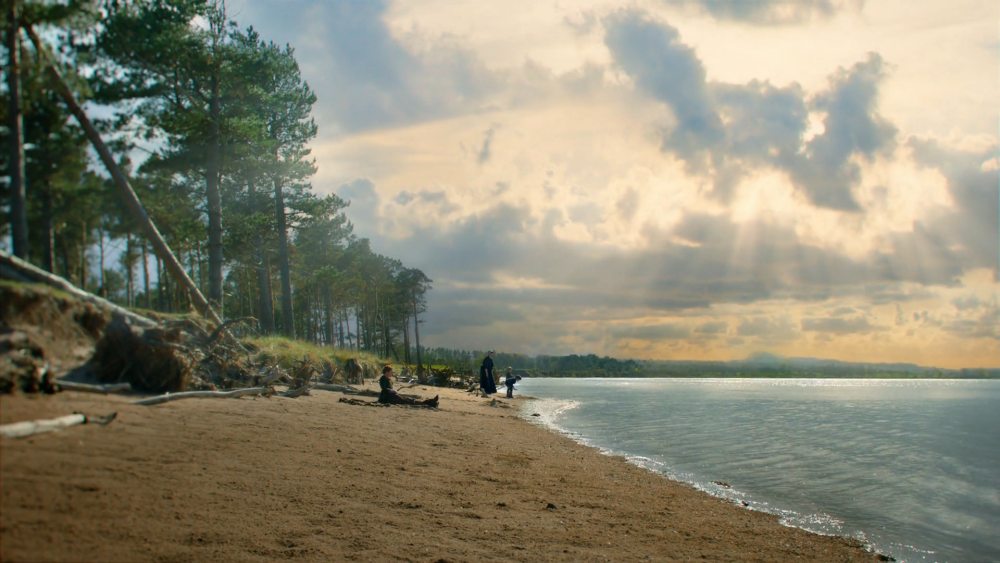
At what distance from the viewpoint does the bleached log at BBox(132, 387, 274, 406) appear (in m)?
9.20

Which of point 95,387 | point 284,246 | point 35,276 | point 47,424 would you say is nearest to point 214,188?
point 284,246

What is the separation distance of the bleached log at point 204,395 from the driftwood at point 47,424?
Answer: 1.58 metres

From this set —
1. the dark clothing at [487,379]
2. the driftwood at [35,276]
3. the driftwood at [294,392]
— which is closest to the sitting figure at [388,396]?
the driftwood at [294,392]

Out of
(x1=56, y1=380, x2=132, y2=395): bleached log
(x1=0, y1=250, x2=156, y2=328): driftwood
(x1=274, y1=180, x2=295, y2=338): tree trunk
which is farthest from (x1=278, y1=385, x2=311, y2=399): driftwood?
(x1=274, y1=180, x2=295, y2=338): tree trunk

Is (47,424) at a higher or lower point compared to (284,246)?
lower

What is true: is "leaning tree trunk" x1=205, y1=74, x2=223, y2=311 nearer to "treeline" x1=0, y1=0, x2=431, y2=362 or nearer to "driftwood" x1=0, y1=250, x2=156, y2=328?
"treeline" x1=0, y1=0, x2=431, y2=362

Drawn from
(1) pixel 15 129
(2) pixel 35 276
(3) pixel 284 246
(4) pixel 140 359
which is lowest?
(4) pixel 140 359

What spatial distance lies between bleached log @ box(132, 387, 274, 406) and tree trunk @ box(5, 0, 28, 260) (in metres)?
5.97

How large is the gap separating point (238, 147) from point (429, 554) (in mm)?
22234

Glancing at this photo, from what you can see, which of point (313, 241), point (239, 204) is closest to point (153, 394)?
point (239, 204)

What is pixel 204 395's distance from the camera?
11.2 m

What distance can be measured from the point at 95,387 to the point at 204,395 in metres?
2.62

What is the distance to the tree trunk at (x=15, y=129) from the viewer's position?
11.6 metres

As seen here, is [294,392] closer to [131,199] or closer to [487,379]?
[131,199]
